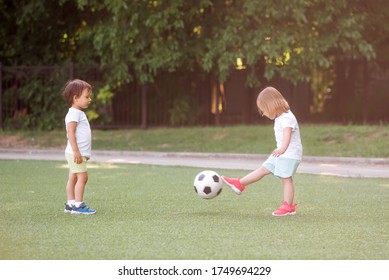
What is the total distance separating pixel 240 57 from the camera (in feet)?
84.9

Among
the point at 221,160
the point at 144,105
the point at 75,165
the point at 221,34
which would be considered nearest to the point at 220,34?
the point at 221,34

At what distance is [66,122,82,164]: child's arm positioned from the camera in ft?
33.6

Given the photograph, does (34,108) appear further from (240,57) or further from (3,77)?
(240,57)

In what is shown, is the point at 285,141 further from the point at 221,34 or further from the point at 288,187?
the point at 221,34

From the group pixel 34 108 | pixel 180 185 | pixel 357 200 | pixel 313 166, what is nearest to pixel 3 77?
pixel 34 108

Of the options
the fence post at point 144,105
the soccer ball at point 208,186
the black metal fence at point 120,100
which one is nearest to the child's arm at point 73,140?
the soccer ball at point 208,186

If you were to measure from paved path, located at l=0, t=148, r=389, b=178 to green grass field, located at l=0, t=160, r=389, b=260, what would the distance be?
2.12 meters

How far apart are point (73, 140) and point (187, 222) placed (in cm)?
165

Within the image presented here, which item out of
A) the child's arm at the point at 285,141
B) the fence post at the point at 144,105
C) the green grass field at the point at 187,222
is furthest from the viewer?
the fence post at the point at 144,105

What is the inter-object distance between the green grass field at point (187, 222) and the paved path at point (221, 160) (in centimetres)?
212

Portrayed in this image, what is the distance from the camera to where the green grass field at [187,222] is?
25.8 ft

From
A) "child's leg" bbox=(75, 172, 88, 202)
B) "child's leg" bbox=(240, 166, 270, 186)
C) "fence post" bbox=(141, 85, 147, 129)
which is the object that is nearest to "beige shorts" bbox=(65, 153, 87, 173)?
"child's leg" bbox=(75, 172, 88, 202)

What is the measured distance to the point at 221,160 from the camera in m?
20.5

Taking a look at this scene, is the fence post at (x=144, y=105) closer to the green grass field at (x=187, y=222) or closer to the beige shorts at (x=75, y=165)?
the green grass field at (x=187, y=222)
